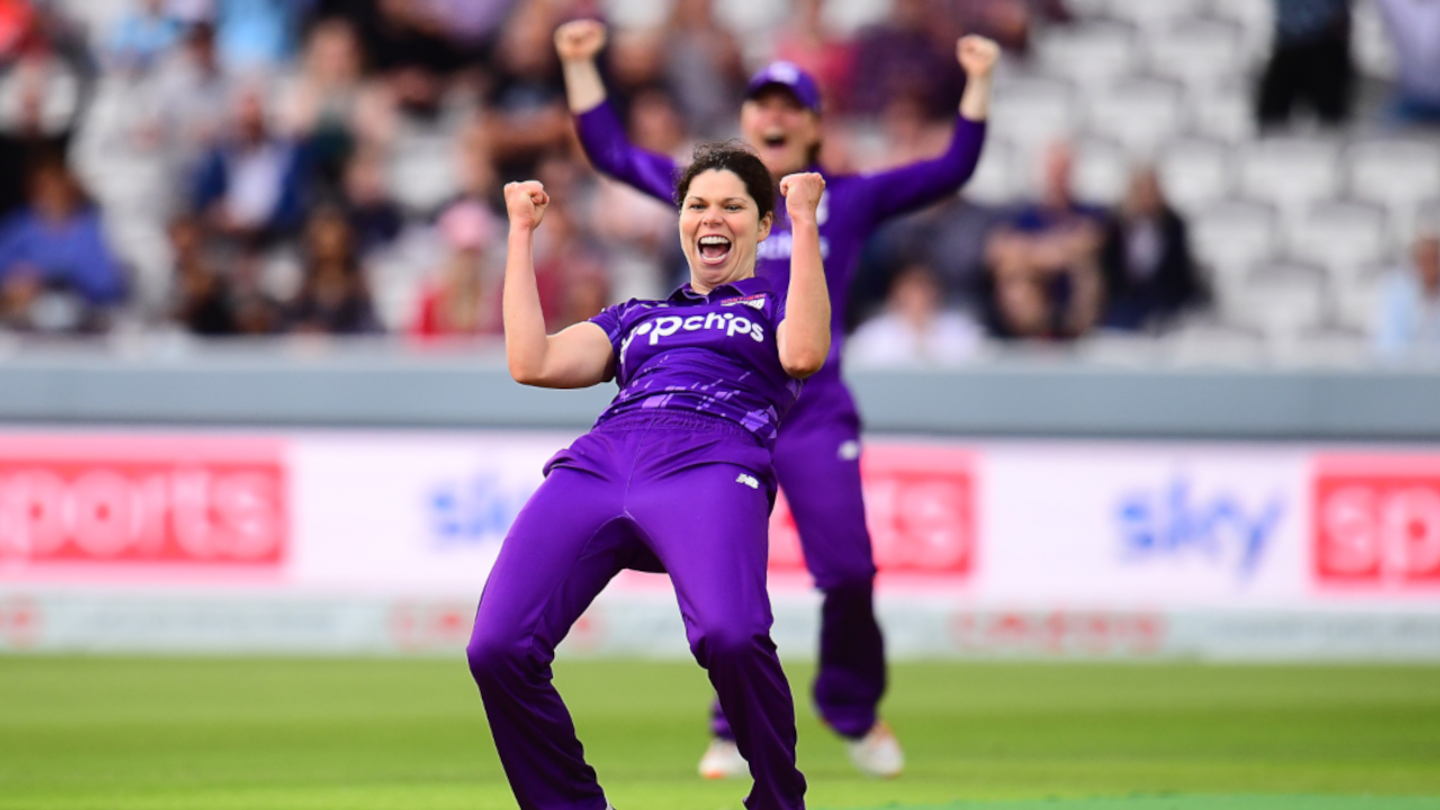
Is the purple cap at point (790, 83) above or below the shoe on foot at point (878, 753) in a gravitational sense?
above

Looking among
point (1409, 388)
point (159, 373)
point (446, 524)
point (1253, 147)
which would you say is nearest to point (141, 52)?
point (159, 373)

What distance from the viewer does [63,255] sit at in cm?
1262

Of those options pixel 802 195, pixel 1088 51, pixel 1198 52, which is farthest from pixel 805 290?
pixel 1198 52

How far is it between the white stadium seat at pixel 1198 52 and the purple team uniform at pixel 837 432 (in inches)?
331

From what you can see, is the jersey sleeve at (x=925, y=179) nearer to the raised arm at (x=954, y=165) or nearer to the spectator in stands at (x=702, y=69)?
the raised arm at (x=954, y=165)

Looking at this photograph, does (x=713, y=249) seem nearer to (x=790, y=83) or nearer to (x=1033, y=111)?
(x=790, y=83)

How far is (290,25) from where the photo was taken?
1516 centimetres

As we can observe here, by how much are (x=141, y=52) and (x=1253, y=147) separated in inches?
349

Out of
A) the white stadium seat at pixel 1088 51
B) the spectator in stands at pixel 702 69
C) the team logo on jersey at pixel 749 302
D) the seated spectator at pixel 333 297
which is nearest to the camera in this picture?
the team logo on jersey at pixel 749 302

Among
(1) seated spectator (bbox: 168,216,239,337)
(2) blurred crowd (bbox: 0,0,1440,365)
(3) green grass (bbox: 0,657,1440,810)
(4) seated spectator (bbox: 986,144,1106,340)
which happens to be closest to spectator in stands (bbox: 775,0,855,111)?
(2) blurred crowd (bbox: 0,0,1440,365)

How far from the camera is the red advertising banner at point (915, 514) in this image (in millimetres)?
10641

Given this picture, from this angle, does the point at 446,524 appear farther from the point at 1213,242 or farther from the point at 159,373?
the point at 1213,242

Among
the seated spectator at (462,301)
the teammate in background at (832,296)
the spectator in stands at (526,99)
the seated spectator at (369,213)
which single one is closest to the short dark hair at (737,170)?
the teammate in background at (832,296)

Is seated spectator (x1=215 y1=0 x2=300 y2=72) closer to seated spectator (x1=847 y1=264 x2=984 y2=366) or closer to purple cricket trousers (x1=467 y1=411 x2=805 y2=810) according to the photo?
seated spectator (x1=847 y1=264 x2=984 y2=366)
